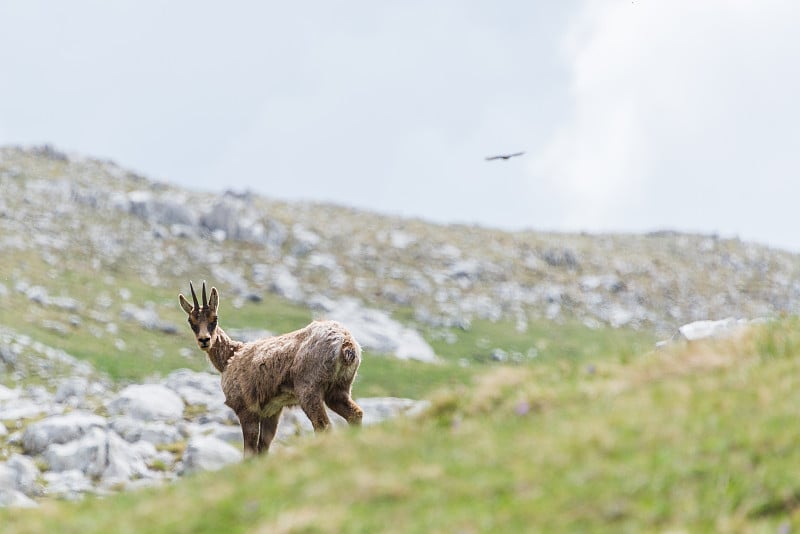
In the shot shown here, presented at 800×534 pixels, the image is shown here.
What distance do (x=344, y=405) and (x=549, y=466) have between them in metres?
8.34

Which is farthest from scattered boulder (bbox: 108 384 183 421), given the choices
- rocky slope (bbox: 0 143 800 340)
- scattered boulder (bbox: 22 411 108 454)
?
rocky slope (bbox: 0 143 800 340)

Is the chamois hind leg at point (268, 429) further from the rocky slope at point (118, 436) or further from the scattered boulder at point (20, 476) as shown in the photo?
the scattered boulder at point (20, 476)

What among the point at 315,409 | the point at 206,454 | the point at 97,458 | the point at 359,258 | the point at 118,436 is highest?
the point at 359,258

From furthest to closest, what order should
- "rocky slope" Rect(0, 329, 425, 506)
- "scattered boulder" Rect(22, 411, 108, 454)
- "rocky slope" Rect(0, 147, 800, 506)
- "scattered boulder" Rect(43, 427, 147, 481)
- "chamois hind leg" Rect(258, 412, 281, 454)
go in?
"rocky slope" Rect(0, 147, 800, 506) < "scattered boulder" Rect(22, 411, 108, 454) < "scattered boulder" Rect(43, 427, 147, 481) < "rocky slope" Rect(0, 329, 425, 506) < "chamois hind leg" Rect(258, 412, 281, 454)

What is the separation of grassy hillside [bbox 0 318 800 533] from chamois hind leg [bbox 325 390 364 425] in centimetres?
470

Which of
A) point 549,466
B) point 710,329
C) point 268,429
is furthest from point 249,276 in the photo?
point 549,466

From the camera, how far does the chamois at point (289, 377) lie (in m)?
17.0

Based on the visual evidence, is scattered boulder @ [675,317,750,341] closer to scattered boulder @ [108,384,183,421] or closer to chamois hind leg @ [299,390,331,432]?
chamois hind leg @ [299,390,331,432]

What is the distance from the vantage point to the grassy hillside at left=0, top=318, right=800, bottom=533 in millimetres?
8430

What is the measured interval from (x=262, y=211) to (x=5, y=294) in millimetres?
54240

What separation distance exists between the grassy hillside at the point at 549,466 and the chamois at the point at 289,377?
448 centimetres

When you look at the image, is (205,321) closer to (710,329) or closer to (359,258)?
(710,329)

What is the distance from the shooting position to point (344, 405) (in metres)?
17.3

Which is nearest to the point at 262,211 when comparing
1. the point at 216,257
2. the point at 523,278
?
the point at 216,257
